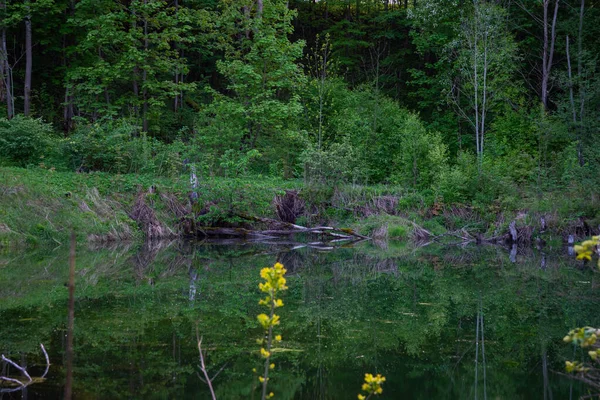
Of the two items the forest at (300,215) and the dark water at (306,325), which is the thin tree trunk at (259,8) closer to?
the forest at (300,215)

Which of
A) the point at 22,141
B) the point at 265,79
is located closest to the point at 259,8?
the point at 265,79

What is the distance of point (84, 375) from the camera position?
517cm

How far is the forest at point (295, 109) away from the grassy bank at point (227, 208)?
0.82 ft

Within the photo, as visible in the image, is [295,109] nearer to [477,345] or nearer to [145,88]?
[145,88]

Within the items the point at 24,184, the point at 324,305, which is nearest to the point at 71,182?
the point at 24,184

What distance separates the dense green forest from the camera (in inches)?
786

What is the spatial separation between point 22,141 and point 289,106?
941cm

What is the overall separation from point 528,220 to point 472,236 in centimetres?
180

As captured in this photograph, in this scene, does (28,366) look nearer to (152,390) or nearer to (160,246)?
(152,390)

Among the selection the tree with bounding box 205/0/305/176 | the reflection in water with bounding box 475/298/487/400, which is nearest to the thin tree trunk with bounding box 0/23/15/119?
the tree with bounding box 205/0/305/176

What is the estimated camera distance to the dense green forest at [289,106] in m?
20.0

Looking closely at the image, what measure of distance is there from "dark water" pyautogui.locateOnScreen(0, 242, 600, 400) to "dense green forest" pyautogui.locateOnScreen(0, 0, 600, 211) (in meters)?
7.13

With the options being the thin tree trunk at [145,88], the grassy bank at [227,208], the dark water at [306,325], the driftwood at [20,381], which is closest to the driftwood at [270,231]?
the grassy bank at [227,208]

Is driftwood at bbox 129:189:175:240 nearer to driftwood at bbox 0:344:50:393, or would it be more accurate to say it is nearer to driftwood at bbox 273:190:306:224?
driftwood at bbox 273:190:306:224
